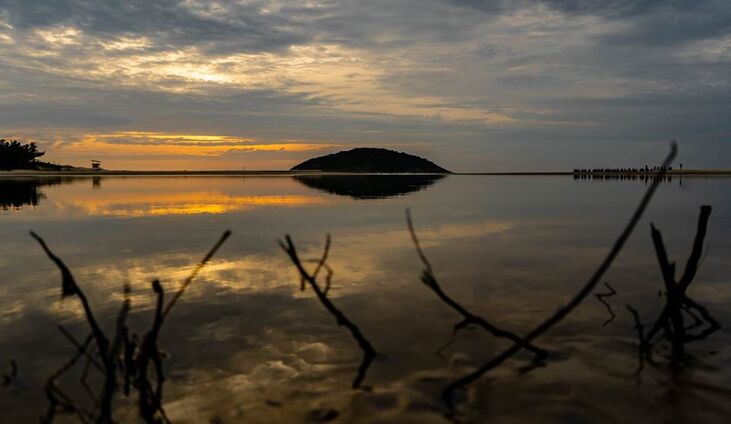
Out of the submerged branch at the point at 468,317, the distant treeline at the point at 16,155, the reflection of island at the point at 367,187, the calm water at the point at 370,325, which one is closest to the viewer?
the submerged branch at the point at 468,317

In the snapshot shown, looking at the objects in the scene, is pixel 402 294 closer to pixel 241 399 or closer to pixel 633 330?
pixel 633 330

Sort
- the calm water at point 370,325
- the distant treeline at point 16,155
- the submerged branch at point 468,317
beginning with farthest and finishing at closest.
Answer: the distant treeline at point 16,155 → the calm water at point 370,325 → the submerged branch at point 468,317

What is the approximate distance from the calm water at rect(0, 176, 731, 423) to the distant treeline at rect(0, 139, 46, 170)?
380ft

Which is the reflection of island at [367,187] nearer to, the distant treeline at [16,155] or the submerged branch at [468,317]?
the submerged branch at [468,317]

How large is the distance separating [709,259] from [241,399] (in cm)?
1642

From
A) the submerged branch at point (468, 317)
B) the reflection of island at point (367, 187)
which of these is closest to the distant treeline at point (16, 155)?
the reflection of island at point (367, 187)

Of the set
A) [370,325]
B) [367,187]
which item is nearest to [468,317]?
[370,325]

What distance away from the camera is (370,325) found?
10.3 m

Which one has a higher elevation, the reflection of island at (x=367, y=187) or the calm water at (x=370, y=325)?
the reflection of island at (x=367, y=187)

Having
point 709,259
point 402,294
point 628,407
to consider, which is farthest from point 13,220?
point 709,259

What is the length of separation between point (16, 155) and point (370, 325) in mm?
135992

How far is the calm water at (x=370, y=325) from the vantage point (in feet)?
23.3

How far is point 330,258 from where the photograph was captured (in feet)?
56.6

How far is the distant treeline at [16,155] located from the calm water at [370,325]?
116 metres
